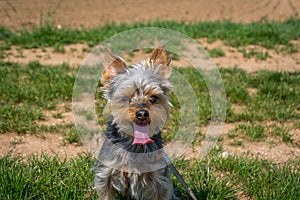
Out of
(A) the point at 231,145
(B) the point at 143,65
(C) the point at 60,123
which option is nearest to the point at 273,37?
(A) the point at 231,145

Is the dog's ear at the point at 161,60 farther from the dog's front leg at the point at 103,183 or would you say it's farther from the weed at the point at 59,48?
the weed at the point at 59,48

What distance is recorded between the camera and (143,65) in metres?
3.46

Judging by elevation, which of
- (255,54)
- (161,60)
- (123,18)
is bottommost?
(123,18)

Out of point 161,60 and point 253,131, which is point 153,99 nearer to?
point 161,60

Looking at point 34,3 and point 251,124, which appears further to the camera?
point 34,3

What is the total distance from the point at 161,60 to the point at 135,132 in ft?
2.06

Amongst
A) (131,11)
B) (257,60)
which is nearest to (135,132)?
(257,60)

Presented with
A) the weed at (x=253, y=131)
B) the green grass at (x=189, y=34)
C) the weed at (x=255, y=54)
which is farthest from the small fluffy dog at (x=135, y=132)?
the weed at (x=255, y=54)

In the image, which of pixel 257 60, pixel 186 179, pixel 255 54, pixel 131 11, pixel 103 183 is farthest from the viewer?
pixel 131 11

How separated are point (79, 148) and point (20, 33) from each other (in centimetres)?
542

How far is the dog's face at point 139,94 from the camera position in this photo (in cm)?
316

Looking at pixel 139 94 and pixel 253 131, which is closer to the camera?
pixel 139 94

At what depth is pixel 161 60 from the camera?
3.35 m

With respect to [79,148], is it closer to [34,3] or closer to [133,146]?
[133,146]
